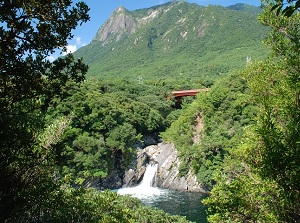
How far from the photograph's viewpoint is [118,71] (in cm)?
11500

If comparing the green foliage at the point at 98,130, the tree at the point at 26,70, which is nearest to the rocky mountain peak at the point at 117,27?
the green foliage at the point at 98,130

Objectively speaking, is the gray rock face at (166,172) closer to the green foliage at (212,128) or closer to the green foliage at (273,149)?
the green foliage at (212,128)

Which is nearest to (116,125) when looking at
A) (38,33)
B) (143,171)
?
(143,171)

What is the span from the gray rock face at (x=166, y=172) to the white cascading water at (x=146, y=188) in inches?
20.6

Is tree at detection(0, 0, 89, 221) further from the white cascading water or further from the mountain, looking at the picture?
the mountain

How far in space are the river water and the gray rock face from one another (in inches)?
29.8

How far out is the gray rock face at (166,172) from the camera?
3042 centimetres

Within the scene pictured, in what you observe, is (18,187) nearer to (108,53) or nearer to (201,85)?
(201,85)

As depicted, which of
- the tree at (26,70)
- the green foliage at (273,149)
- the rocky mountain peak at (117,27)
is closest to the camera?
the tree at (26,70)

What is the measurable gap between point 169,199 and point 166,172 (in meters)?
5.55

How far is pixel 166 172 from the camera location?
32.8 m

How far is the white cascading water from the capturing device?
96.1 feet

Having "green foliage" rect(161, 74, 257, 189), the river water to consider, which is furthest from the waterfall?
"green foliage" rect(161, 74, 257, 189)

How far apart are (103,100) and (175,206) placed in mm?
14279
